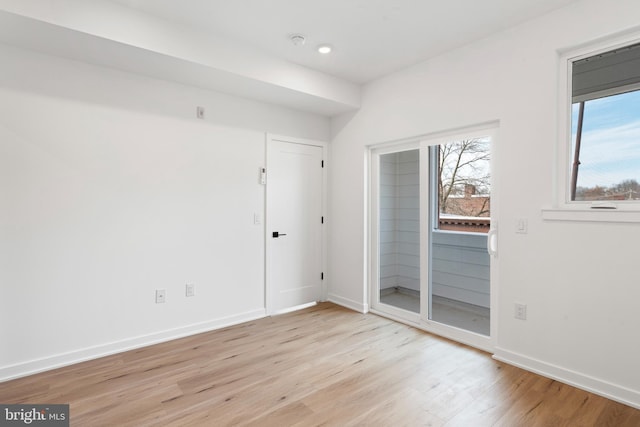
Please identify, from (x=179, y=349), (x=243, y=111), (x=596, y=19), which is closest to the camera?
(x=596, y=19)

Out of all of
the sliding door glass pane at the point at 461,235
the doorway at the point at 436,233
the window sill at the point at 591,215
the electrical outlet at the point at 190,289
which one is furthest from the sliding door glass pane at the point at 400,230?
the electrical outlet at the point at 190,289

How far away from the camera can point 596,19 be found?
7.69ft

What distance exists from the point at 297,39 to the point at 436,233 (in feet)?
7.56

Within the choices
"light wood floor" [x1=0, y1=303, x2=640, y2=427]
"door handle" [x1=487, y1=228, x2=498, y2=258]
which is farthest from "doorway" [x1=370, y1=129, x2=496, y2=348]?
"light wood floor" [x1=0, y1=303, x2=640, y2=427]

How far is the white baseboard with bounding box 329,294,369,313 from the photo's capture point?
4102 millimetres

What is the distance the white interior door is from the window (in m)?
2.73

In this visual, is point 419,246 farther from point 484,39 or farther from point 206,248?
point 206,248

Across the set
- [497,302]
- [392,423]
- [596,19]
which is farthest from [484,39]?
[392,423]

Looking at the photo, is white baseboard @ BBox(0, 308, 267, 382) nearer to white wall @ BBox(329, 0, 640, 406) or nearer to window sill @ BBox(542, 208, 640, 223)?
white wall @ BBox(329, 0, 640, 406)

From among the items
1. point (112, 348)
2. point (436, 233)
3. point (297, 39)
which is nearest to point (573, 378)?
point (436, 233)

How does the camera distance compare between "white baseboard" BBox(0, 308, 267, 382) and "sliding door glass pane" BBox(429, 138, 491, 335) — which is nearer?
"white baseboard" BBox(0, 308, 267, 382)

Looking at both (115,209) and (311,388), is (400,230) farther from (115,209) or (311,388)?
(115,209)

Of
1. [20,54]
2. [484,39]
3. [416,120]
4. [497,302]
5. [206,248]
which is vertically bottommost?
[497,302]

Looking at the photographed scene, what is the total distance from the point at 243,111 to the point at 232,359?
8.33 feet
